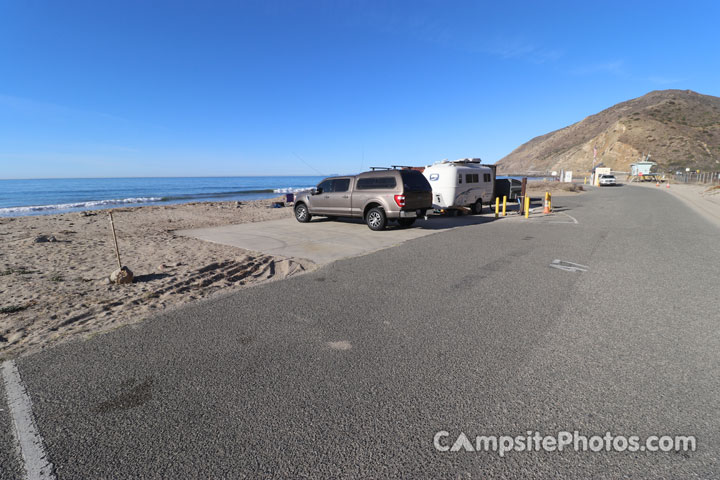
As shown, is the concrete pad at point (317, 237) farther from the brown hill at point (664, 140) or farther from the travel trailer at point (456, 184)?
the brown hill at point (664, 140)

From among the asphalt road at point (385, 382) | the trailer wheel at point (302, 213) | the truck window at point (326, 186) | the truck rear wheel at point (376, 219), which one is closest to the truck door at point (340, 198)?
the truck window at point (326, 186)

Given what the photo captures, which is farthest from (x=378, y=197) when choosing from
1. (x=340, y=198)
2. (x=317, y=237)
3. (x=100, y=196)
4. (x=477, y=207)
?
(x=100, y=196)

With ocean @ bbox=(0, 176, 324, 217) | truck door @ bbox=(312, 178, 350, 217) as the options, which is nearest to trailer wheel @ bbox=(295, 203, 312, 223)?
truck door @ bbox=(312, 178, 350, 217)

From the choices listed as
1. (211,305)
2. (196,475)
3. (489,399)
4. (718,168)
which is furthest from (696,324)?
(718,168)

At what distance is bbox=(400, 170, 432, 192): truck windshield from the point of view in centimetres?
1109

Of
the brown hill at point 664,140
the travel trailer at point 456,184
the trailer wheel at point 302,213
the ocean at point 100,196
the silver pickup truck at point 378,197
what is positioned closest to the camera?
the silver pickup truck at point 378,197

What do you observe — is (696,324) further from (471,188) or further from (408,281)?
(471,188)

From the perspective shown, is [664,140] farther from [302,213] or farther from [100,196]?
[100,196]

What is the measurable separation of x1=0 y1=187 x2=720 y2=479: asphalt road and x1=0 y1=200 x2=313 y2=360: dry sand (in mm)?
593

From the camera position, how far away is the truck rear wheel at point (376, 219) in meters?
11.5

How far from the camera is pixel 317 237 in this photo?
10.4 metres

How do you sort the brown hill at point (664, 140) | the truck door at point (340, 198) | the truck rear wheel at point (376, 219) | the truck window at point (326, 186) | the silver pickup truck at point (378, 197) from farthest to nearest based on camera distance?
the brown hill at point (664, 140)
the truck window at point (326, 186)
the truck door at point (340, 198)
the truck rear wheel at point (376, 219)
the silver pickup truck at point (378, 197)

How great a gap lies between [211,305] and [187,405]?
2291 mm

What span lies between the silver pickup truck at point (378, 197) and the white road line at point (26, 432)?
9.45 meters
